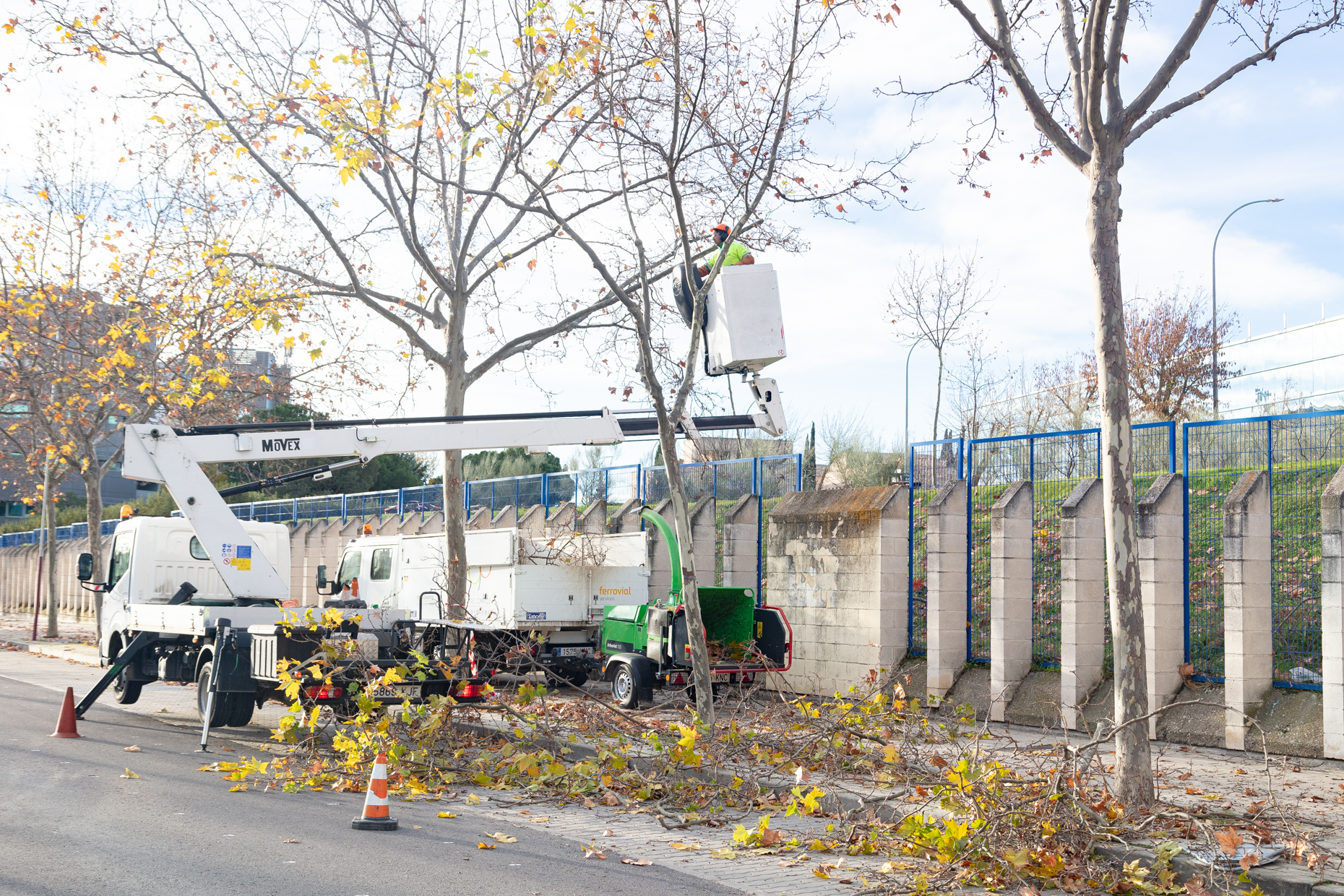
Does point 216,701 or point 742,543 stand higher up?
point 742,543

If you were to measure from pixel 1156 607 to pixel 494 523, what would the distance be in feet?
54.0

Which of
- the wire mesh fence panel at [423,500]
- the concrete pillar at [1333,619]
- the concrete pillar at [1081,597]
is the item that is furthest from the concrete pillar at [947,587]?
the wire mesh fence panel at [423,500]

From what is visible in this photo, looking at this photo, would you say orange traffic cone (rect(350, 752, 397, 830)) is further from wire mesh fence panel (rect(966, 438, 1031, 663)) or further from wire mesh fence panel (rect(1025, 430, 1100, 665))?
wire mesh fence panel (rect(966, 438, 1031, 663))

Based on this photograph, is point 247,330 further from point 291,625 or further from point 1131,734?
point 1131,734

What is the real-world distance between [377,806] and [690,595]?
4027mm

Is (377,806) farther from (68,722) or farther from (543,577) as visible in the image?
(543,577)

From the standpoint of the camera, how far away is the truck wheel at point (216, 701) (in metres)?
12.3

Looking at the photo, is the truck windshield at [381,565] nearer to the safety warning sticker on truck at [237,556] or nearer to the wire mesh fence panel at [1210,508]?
the safety warning sticker on truck at [237,556]

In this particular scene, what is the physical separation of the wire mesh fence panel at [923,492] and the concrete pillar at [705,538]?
3535mm

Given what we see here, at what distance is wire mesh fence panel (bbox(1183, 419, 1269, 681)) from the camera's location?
42.3ft

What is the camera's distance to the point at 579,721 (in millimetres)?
10555

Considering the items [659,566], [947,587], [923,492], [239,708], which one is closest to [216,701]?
[239,708]

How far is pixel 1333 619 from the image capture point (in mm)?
10945

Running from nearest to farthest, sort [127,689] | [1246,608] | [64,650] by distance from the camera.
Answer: [1246,608] < [127,689] < [64,650]
